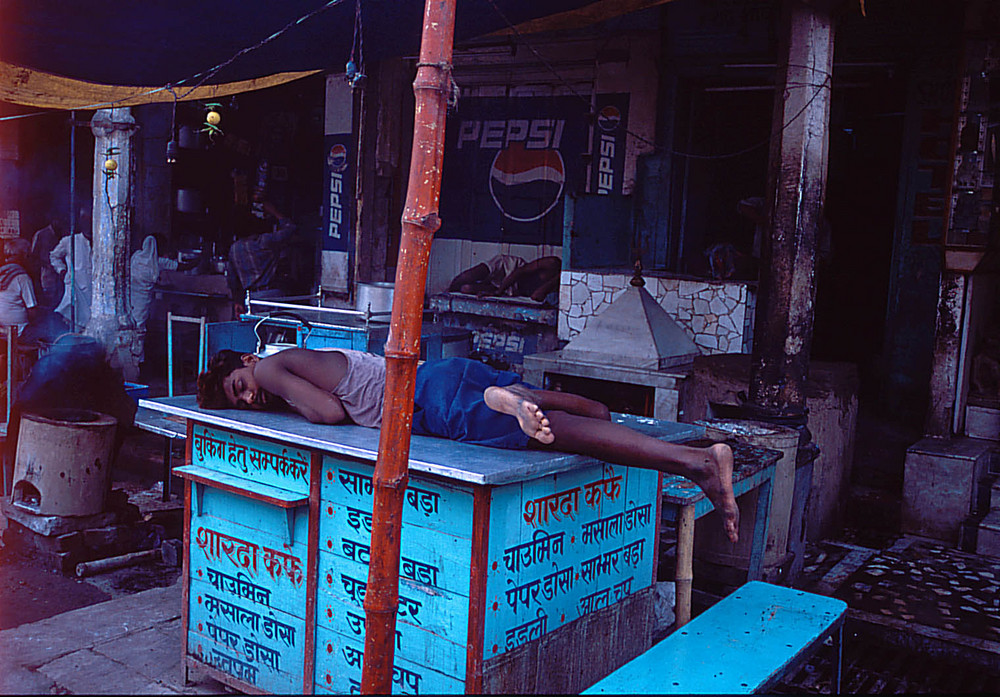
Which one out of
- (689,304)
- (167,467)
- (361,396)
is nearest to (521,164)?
(689,304)

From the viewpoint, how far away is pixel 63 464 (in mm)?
5820

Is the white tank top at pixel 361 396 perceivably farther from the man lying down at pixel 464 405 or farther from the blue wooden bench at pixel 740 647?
the blue wooden bench at pixel 740 647

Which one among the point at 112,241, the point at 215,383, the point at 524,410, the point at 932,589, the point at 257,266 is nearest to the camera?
the point at 524,410

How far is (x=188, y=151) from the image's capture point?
590 inches

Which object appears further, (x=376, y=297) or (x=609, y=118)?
(x=376, y=297)

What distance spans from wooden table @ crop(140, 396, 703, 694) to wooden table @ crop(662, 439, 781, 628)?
14 centimetres

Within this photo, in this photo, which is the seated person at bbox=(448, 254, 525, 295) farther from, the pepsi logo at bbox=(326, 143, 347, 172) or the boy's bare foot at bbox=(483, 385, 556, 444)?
the boy's bare foot at bbox=(483, 385, 556, 444)

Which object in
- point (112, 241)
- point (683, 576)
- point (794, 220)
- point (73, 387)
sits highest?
point (794, 220)

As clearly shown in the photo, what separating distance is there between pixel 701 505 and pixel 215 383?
2.47 meters

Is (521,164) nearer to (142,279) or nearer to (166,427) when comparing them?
(142,279)

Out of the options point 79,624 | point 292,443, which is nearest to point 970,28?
point 292,443

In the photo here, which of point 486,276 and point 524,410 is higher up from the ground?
point 486,276

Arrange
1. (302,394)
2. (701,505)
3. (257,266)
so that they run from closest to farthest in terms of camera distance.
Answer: (302,394), (701,505), (257,266)

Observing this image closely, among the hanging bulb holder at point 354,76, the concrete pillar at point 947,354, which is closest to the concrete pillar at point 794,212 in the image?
the concrete pillar at point 947,354
